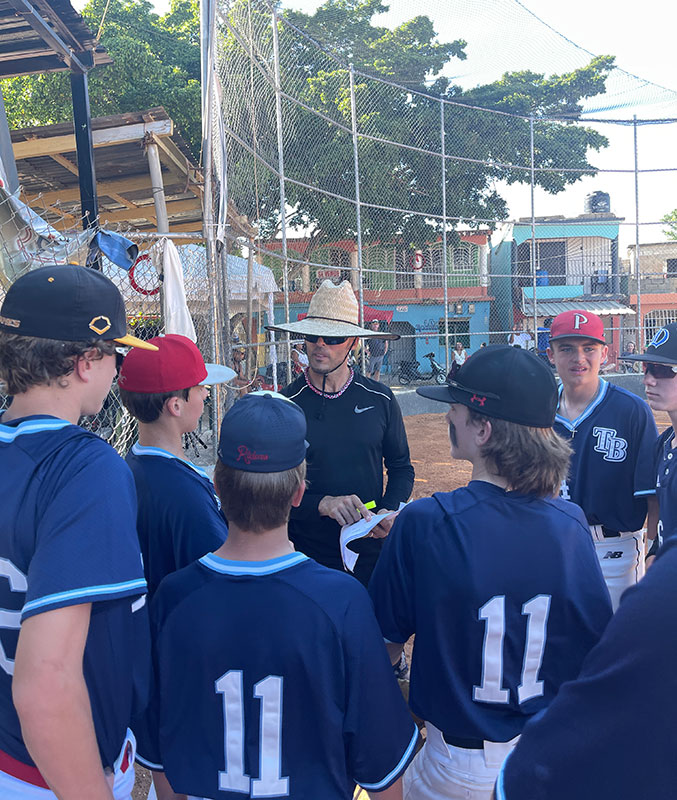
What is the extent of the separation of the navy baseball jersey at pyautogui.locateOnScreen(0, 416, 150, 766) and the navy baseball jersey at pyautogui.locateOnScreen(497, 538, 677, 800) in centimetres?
86

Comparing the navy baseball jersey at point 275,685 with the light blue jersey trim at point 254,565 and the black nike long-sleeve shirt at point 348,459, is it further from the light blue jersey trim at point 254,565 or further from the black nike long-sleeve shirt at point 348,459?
the black nike long-sleeve shirt at point 348,459

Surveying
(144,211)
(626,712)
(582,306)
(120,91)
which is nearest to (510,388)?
(626,712)

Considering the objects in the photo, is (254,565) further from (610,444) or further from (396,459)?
(610,444)

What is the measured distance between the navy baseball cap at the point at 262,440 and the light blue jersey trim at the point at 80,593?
40cm

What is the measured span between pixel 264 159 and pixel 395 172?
316 inches

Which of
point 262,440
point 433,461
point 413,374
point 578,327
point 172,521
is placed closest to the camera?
point 262,440

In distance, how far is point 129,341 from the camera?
1.59 meters

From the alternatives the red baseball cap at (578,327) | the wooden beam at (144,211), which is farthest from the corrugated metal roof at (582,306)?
the red baseball cap at (578,327)

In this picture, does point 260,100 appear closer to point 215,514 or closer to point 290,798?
point 215,514

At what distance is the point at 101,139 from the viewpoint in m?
8.43

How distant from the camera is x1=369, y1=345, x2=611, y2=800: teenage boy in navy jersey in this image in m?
1.65

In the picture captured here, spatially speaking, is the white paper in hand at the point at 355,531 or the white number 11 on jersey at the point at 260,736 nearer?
the white number 11 on jersey at the point at 260,736

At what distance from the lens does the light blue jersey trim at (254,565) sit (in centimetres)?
149

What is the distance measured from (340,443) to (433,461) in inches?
299
